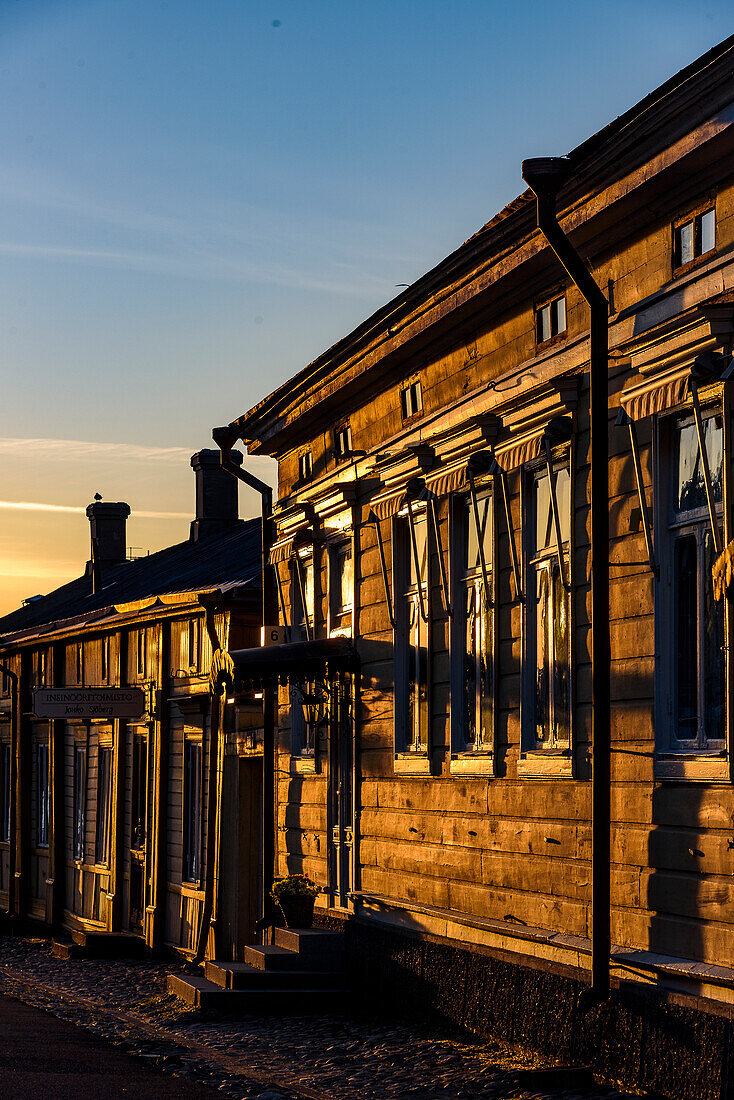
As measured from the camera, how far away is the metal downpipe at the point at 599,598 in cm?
959

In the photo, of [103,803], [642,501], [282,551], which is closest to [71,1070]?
[642,501]

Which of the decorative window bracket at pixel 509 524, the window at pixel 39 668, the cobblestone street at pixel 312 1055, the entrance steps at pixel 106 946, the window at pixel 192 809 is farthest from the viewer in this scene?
the window at pixel 39 668

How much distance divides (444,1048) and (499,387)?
478 centimetres

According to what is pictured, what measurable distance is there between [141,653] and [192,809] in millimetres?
3186

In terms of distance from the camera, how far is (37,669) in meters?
29.0

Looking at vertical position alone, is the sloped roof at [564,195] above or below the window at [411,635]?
above

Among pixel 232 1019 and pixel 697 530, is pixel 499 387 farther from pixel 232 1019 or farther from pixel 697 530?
pixel 232 1019

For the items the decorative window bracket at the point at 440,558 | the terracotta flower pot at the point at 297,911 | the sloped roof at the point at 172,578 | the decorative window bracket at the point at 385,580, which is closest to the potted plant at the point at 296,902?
the terracotta flower pot at the point at 297,911

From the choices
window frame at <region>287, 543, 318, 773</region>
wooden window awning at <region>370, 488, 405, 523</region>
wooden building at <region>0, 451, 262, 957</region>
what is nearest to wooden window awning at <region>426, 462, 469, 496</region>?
wooden window awning at <region>370, 488, 405, 523</region>

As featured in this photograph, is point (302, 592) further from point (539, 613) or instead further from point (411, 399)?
point (539, 613)

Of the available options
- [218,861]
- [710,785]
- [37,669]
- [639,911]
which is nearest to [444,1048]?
[639,911]

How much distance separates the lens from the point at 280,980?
14.3 m

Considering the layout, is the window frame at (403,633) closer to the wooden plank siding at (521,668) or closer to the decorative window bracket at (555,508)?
the wooden plank siding at (521,668)

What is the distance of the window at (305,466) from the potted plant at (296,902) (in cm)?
456
